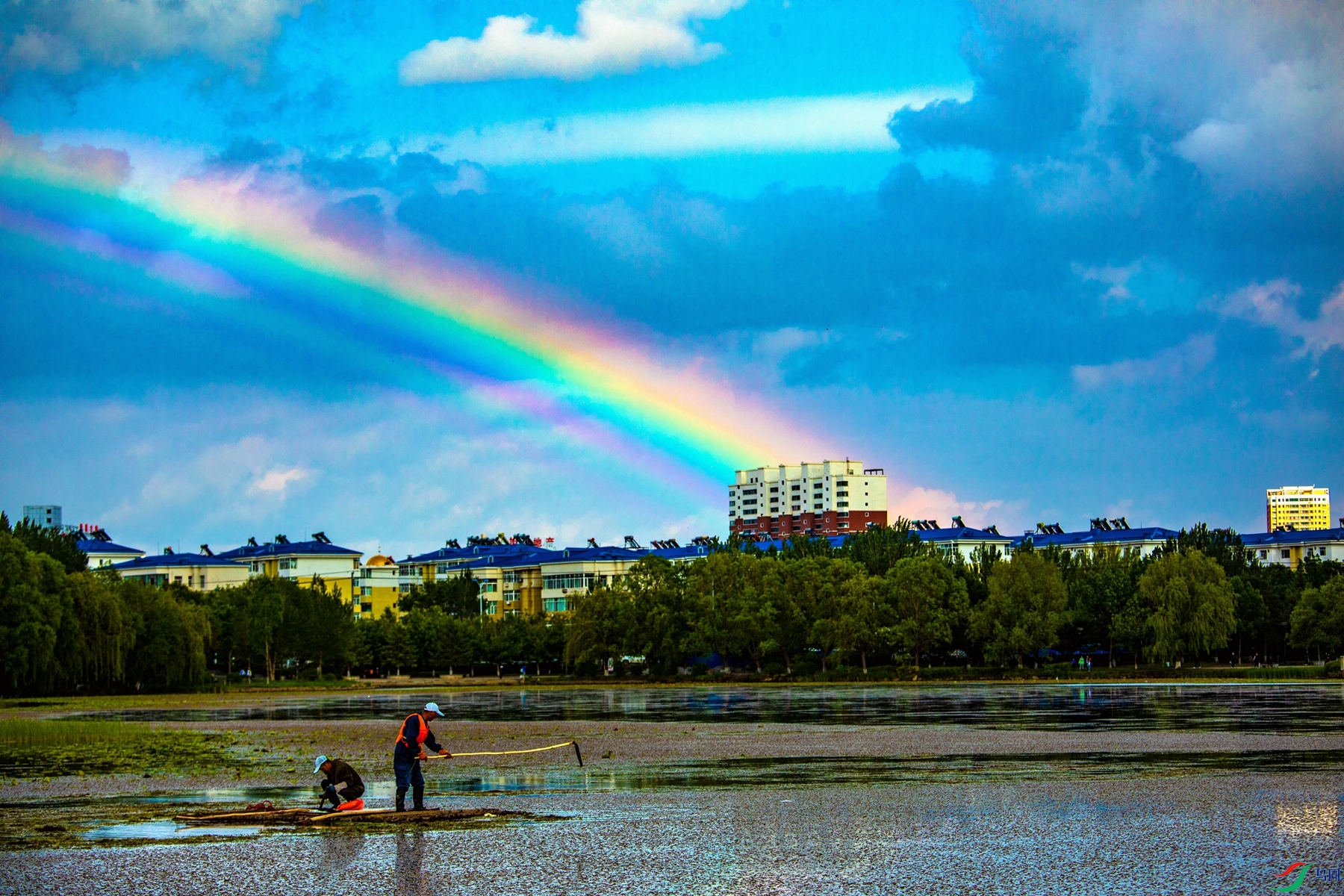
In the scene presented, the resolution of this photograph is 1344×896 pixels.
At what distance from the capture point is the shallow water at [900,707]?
46.6 metres

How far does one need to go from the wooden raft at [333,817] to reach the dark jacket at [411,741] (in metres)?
0.92

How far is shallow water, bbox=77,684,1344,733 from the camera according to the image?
153ft

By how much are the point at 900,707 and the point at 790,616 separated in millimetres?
50737

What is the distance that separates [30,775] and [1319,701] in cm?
4709

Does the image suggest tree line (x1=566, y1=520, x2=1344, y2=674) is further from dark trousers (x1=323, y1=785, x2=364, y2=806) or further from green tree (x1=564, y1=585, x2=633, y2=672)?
dark trousers (x1=323, y1=785, x2=364, y2=806)

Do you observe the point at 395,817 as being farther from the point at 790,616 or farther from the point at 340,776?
the point at 790,616

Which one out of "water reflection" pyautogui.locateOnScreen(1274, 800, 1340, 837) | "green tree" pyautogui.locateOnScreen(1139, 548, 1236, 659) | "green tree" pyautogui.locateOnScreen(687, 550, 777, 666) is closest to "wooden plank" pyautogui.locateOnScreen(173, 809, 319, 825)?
"water reflection" pyautogui.locateOnScreen(1274, 800, 1340, 837)

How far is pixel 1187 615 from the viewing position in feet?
328

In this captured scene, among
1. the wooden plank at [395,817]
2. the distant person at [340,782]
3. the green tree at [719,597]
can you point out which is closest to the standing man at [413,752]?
the wooden plank at [395,817]

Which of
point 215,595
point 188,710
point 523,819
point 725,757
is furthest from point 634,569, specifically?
point 523,819

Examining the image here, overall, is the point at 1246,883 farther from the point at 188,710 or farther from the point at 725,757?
the point at 188,710

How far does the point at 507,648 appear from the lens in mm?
139000

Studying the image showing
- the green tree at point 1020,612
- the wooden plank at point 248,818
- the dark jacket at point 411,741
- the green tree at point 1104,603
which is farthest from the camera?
the green tree at point 1104,603

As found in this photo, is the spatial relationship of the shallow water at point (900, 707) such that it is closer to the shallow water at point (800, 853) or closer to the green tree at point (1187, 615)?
the green tree at point (1187, 615)
